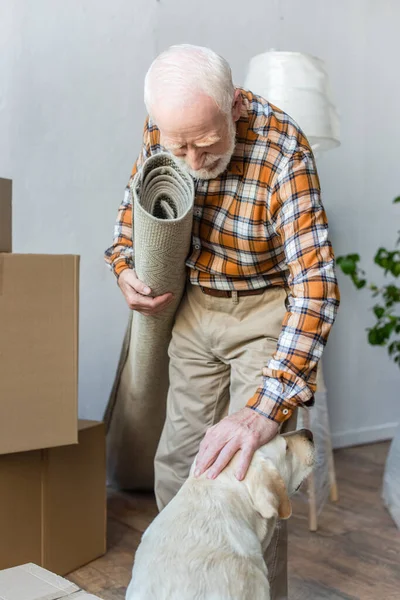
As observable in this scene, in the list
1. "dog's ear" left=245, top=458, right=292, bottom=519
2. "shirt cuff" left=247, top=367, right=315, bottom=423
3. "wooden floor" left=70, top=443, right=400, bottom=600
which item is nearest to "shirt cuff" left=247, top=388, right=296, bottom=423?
"shirt cuff" left=247, top=367, right=315, bottom=423

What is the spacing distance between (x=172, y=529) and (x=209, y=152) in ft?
2.30

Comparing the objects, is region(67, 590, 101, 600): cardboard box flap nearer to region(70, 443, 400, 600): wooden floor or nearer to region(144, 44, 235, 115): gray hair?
region(70, 443, 400, 600): wooden floor

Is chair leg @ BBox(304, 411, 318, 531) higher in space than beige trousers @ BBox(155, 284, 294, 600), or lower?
lower

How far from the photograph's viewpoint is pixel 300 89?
7.14ft

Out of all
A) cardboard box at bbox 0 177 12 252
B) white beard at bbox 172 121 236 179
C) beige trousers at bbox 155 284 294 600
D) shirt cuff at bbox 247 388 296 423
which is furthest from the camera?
cardboard box at bbox 0 177 12 252

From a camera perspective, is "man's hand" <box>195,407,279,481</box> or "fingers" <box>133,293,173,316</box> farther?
"fingers" <box>133,293,173,316</box>

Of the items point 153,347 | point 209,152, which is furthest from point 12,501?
point 209,152

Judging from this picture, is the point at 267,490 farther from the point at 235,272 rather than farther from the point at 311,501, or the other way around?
the point at 311,501

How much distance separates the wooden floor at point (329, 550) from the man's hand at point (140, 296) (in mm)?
721

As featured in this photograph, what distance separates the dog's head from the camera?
109 cm

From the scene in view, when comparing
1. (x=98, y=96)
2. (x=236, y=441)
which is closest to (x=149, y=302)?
(x=236, y=441)

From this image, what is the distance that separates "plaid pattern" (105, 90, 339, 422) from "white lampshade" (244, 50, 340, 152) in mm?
720

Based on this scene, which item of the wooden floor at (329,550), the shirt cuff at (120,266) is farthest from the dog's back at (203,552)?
the wooden floor at (329,550)

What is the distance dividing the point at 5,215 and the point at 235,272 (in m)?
0.57
